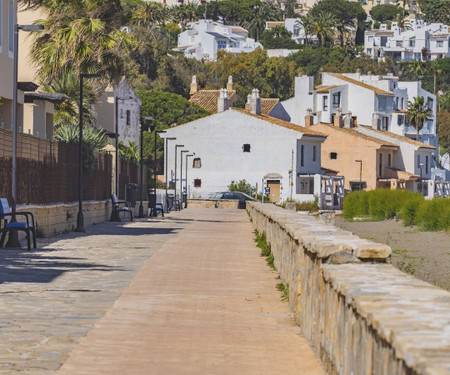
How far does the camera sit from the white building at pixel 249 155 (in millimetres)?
96438

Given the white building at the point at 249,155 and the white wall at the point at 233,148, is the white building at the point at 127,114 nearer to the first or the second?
the white building at the point at 249,155

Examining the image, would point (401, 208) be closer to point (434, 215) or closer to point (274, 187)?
point (434, 215)

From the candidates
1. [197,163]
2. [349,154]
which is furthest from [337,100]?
[197,163]

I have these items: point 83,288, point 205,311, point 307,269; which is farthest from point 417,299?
point 83,288

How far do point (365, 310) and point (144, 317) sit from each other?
5914 millimetres

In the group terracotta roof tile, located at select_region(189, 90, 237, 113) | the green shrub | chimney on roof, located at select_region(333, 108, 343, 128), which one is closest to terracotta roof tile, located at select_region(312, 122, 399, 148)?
chimney on roof, located at select_region(333, 108, 343, 128)

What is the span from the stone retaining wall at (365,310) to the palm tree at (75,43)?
122 ft

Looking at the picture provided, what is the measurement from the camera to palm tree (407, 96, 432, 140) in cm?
14350

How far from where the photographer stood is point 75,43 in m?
48.0

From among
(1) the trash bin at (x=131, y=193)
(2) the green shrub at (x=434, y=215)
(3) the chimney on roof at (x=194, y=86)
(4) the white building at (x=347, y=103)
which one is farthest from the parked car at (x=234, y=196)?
(3) the chimney on roof at (x=194, y=86)

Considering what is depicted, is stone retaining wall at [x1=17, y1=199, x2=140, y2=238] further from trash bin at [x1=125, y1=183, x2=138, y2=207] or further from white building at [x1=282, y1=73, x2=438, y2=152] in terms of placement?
white building at [x1=282, y1=73, x2=438, y2=152]

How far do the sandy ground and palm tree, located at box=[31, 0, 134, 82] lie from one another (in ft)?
44.1

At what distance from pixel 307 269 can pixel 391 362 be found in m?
5.62

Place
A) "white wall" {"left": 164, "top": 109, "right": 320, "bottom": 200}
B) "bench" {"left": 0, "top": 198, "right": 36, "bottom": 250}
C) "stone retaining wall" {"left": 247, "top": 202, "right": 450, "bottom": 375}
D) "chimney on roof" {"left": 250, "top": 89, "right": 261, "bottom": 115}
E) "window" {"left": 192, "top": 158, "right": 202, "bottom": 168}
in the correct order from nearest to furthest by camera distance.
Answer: "stone retaining wall" {"left": 247, "top": 202, "right": 450, "bottom": 375} < "bench" {"left": 0, "top": 198, "right": 36, "bottom": 250} < "white wall" {"left": 164, "top": 109, "right": 320, "bottom": 200} < "window" {"left": 192, "top": 158, "right": 202, "bottom": 168} < "chimney on roof" {"left": 250, "top": 89, "right": 261, "bottom": 115}
